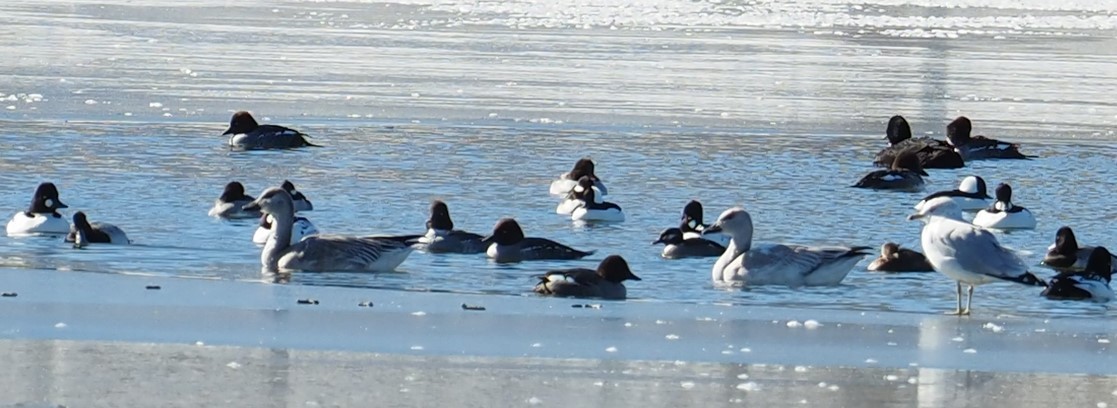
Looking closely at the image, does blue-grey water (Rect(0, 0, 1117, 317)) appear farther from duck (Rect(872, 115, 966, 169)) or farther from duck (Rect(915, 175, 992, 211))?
duck (Rect(915, 175, 992, 211))

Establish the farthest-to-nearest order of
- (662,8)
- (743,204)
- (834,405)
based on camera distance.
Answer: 1. (662,8)
2. (743,204)
3. (834,405)

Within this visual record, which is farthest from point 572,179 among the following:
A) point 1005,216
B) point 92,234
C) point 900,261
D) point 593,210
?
point 92,234

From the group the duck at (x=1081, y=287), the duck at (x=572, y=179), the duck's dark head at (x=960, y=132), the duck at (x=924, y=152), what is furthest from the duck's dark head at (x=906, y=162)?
the duck at (x=1081, y=287)

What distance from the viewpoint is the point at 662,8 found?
4794cm

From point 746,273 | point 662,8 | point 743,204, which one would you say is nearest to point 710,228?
point 746,273

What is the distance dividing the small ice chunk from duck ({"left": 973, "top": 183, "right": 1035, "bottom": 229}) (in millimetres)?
5935

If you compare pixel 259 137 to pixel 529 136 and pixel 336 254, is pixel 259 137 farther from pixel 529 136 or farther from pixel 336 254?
pixel 336 254

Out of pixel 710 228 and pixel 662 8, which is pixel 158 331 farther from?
pixel 662 8

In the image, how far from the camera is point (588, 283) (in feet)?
31.4

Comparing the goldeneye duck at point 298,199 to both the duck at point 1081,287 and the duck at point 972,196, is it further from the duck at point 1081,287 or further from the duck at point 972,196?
the duck at point 1081,287

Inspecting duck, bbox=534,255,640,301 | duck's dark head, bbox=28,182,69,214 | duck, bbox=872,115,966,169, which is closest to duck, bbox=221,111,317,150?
duck, bbox=872,115,966,169

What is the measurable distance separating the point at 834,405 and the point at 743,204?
23.6ft

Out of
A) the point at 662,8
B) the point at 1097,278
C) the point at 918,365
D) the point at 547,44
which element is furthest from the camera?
the point at 662,8

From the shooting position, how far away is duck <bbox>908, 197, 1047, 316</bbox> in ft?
30.2
